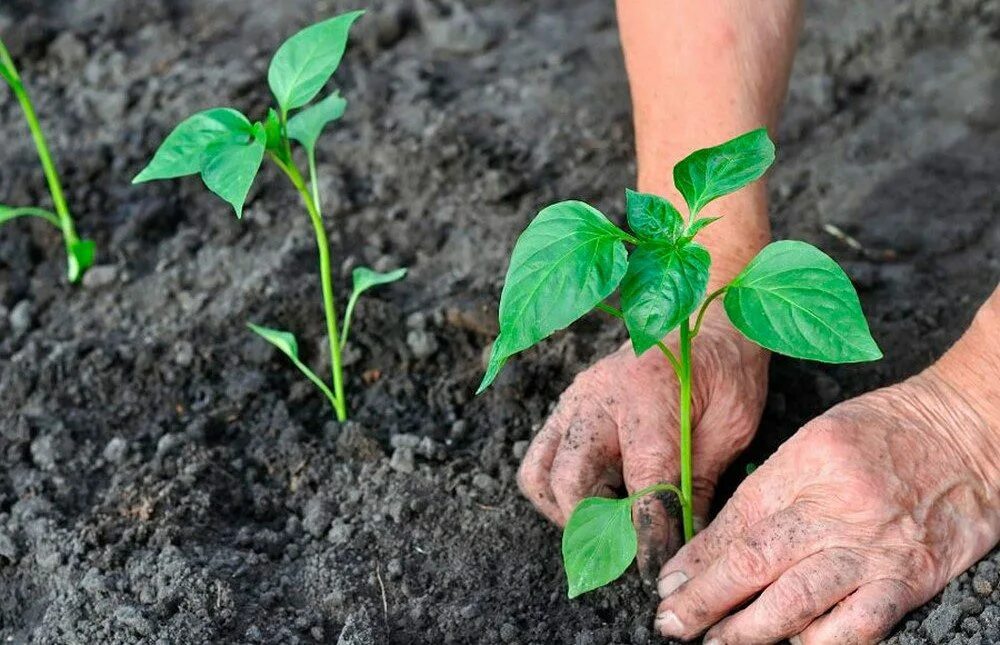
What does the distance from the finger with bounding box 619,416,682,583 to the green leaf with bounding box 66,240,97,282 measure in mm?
1312

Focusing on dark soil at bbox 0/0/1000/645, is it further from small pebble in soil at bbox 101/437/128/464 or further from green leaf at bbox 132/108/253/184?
A: green leaf at bbox 132/108/253/184

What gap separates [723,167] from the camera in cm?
154

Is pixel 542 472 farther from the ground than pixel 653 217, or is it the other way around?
pixel 653 217

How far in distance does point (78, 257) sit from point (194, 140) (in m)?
0.92

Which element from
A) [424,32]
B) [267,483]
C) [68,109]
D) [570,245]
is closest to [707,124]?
[570,245]

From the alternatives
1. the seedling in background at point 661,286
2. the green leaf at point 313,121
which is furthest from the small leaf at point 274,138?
the seedling in background at point 661,286

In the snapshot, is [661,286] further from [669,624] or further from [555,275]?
[669,624]

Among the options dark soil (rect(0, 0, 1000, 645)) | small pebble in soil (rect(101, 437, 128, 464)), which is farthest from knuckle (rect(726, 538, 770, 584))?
small pebble in soil (rect(101, 437, 128, 464))

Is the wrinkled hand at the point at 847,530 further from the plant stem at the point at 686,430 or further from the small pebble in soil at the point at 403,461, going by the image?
the small pebble in soil at the point at 403,461

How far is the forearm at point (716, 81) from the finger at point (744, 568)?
0.50m

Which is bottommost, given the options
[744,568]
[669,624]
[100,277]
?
[669,624]

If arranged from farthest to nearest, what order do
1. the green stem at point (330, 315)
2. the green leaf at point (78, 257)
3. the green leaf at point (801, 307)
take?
1. the green leaf at point (78, 257)
2. the green stem at point (330, 315)
3. the green leaf at point (801, 307)

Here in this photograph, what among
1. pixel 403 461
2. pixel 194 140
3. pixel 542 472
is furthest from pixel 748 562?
pixel 194 140

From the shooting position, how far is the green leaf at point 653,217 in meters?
1.54
